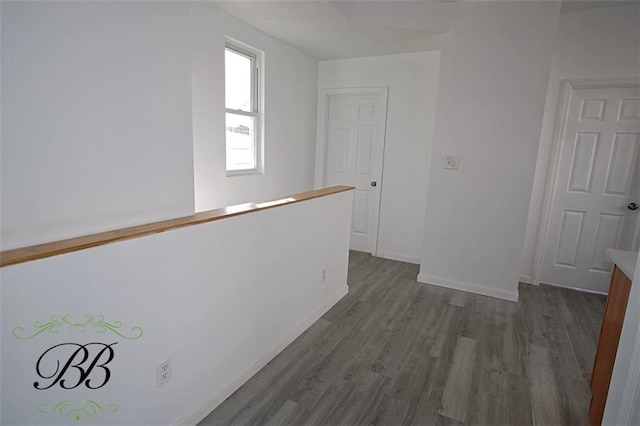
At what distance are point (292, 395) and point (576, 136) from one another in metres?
3.48

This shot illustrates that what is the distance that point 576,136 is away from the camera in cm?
334

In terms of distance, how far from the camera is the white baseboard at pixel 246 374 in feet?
5.45

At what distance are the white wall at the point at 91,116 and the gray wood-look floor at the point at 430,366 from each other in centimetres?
117

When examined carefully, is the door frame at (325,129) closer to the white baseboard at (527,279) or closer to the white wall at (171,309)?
the white baseboard at (527,279)

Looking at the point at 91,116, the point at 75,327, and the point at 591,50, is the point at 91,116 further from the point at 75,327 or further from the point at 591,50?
the point at 591,50

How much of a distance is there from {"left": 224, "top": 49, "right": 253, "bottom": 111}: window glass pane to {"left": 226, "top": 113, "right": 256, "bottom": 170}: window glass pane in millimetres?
122

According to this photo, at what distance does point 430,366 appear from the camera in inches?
86.1

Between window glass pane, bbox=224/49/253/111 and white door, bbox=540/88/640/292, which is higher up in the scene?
window glass pane, bbox=224/49/253/111

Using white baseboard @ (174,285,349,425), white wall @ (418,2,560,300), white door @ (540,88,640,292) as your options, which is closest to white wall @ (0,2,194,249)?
white baseboard @ (174,285,349,425)

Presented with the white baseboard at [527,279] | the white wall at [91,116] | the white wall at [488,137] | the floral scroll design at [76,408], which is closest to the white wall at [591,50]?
the white wall at [488,137]

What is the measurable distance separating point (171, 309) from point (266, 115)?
262 centimetres

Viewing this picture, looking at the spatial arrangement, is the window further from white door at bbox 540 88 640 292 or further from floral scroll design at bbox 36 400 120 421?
white door at bbox 540 88 640 292

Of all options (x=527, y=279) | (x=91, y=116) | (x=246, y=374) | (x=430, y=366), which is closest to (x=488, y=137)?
(x=527, y=279)

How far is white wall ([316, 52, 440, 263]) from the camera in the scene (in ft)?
12.8
